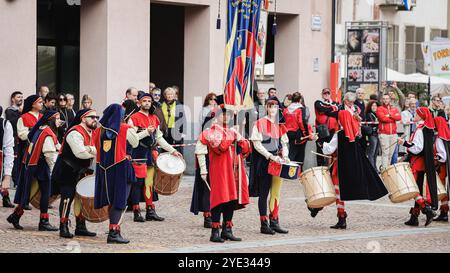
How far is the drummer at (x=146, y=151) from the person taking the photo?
1536cm

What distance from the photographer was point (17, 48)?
20.3m

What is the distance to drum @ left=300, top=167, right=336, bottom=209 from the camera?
48.7 ft

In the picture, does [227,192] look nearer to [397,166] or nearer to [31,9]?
[397,166]

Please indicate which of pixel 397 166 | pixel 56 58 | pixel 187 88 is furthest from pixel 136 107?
pixel 56 58

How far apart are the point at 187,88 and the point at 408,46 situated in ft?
84.1

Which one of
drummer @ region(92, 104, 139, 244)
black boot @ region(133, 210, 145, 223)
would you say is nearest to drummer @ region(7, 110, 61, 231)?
drummer @ region(92, 104, 139, 244)

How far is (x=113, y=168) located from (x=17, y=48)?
25.7 ft

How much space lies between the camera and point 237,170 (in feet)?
44.8

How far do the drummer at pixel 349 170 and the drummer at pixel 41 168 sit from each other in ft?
12.3

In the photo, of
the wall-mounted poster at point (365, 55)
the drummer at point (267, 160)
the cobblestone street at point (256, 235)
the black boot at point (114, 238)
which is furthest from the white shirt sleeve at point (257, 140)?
the wall-mounted poster at point (365, 55)

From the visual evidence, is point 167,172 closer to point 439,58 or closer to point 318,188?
point 318,188

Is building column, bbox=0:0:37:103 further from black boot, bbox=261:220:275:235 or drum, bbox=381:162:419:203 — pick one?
drum, bbox=381:162:419:203

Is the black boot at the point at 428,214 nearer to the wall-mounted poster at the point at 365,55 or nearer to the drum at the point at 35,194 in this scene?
the drum at the point at 35,194

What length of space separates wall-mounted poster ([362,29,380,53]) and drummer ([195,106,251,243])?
14950mm
